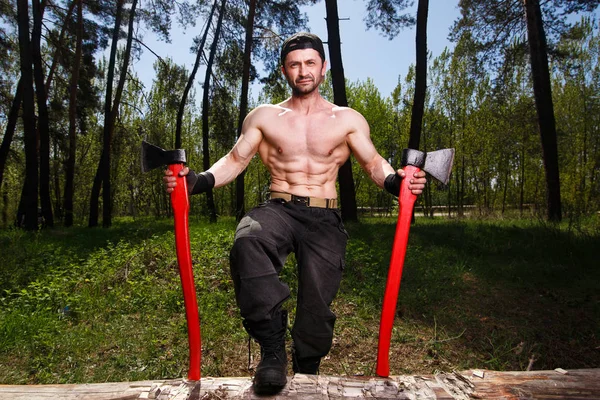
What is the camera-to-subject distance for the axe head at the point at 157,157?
A: 237 centimetres

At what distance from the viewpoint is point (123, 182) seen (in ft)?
96.2

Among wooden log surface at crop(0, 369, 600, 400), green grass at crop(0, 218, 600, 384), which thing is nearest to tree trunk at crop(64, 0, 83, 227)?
green grass at crop(0, 218, 600, 384)

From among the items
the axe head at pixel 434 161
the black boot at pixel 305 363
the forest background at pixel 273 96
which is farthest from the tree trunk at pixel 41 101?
the axe head at pixel 434 161

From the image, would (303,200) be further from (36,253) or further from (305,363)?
(36,253)

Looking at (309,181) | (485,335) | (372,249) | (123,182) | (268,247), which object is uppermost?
(123,182)

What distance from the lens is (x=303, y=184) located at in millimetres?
2611

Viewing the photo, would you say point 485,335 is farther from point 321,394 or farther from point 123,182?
point 123,182

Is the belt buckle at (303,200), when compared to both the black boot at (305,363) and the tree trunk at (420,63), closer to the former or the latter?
the black boot at (305,363)

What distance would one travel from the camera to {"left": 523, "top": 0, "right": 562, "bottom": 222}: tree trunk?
10.1m

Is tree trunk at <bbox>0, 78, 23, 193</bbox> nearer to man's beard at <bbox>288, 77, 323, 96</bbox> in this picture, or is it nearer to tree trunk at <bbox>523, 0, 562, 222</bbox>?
man's beard at <bbox>288, 77, 323, 96</bbox>

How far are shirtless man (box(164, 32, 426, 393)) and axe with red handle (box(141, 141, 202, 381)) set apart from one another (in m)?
0.07

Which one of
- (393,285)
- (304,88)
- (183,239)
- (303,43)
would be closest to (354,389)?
(393,285)

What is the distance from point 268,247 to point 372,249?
486cm

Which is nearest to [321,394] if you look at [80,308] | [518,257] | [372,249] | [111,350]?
[111,350]
